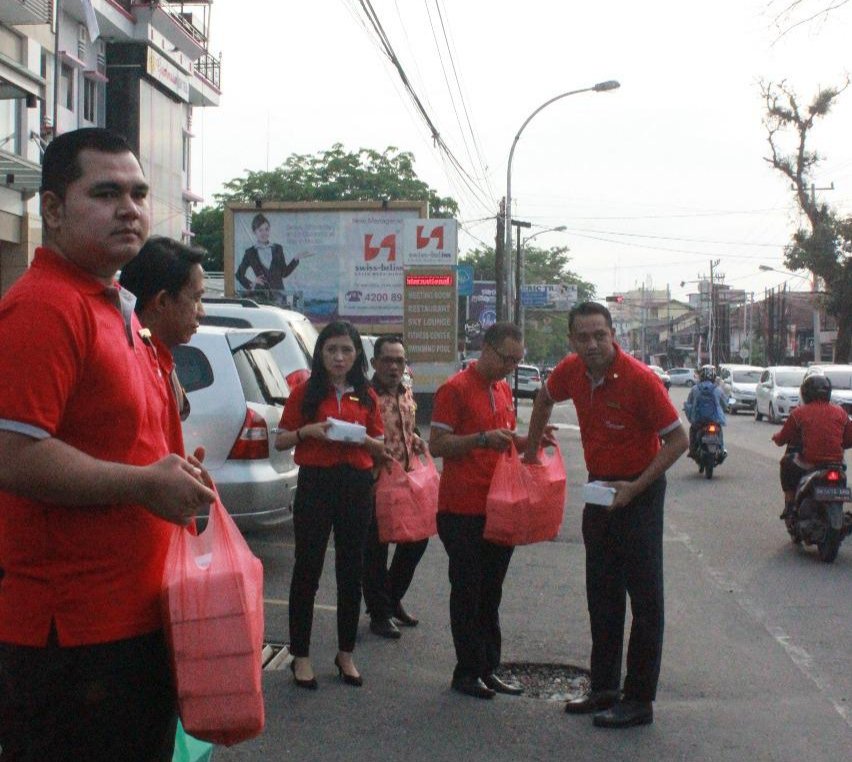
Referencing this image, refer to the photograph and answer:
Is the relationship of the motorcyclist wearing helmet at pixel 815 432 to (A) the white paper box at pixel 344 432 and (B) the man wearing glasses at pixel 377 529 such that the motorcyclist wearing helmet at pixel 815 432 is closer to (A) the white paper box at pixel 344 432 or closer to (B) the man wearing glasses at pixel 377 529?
(B) the man wearing glasses at pixel 377 529

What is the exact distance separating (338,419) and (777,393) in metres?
28.9

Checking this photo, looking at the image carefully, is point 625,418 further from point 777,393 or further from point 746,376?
point 746,376

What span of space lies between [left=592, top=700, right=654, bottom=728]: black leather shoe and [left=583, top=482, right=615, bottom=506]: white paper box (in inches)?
36.2

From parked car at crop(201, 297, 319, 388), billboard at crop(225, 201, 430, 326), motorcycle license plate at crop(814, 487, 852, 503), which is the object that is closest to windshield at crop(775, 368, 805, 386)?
billboard at crop(225, 201, 430, 326)

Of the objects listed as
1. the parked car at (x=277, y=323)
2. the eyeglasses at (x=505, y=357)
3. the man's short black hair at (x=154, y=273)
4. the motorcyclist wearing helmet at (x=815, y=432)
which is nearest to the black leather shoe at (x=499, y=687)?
the eyeglasses at (x=505, y=357)

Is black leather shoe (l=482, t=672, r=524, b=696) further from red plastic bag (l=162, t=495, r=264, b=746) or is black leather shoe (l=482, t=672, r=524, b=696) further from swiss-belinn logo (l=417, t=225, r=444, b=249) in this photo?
swiss-belinn logo (l=417, t=225, r=444, b=249)

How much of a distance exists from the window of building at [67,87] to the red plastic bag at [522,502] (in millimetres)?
25378

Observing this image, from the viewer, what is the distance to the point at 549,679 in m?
6.38

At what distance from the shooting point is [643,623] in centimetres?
555

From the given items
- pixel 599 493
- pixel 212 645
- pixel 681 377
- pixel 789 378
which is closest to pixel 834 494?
pixel 599 493

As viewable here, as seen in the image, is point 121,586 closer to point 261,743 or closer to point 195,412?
point 261,743

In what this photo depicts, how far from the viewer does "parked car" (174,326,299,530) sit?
27.2 ft

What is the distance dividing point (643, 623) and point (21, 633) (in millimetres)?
3652

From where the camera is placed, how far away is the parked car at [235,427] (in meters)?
8.30
